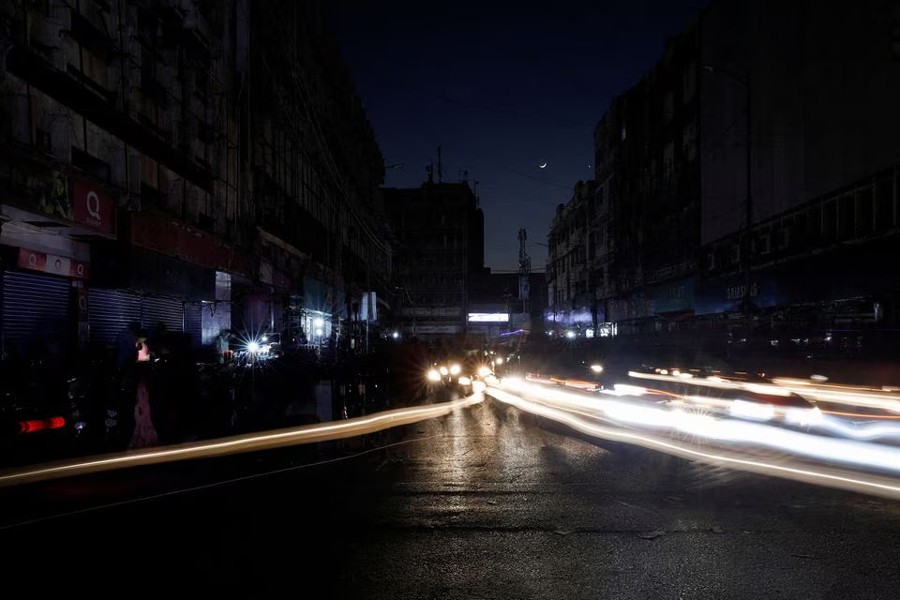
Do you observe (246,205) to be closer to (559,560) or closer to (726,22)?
(559,560)

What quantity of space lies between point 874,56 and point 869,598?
26.5m

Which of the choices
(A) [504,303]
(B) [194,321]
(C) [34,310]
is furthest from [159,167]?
(A) [504,303]

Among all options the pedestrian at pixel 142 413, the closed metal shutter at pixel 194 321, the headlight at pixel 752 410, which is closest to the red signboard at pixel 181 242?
the closed metal shutter at pixel 194 321

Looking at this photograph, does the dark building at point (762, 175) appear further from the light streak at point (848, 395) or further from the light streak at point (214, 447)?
the light streak at point (214, 447)

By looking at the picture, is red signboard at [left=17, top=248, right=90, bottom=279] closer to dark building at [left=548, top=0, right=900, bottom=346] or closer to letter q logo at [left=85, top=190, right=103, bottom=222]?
letter q logo at [left=85, top=190, right=103, bottom=222]

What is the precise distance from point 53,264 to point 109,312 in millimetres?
2749

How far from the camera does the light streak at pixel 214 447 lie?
9.25 meters

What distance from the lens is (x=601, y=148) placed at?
64.8 meters

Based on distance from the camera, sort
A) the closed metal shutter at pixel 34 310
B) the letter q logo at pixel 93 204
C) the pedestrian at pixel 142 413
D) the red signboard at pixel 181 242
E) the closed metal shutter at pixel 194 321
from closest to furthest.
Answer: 1. the pedestrian at pixel 142 413
2. the closed metal shutter at pixel 34 310
3. the letter q logo at pixel 93 204
4. the red signboard at pixel 181 242
5. the closed metal shutter at pixel 194 321

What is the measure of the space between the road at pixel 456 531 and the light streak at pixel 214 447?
138 millimetres

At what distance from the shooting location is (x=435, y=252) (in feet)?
314

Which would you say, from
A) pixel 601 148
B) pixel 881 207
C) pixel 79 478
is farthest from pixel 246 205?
pixel 601 148

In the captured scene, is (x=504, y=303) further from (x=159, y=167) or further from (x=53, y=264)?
(x=53, y=264)

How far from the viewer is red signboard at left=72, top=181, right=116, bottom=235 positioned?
12719 mm
